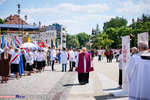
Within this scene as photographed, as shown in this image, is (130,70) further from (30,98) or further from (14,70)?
(14,70)

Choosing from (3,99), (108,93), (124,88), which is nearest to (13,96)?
(3,99)

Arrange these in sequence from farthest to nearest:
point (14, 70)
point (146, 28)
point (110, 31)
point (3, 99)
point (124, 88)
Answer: point (110, 31) → point (146, 28) → point (14, 70) → point (124, 88) → point (3, 99)

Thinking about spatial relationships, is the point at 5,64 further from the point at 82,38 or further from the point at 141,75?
the point at 82,38

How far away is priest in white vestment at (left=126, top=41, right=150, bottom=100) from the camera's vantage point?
14.1 feet

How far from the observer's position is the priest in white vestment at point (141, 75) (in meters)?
4.31

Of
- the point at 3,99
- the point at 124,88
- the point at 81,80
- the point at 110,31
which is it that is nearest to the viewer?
the point at 3,99

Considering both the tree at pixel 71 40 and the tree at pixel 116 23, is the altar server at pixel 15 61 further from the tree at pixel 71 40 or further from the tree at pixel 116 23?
the tree at pixel 71 40

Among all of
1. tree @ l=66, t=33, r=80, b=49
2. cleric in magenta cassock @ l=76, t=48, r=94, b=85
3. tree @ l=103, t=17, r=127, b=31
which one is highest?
tree @ l=103, t=17, r=127, b=31

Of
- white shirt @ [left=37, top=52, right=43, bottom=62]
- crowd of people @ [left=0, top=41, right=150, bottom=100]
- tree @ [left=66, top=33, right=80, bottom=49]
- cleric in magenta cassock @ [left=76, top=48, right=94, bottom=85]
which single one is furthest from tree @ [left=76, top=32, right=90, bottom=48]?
cleric in magenta cassock @ [left=76, top=48, right=94, bottom=85]

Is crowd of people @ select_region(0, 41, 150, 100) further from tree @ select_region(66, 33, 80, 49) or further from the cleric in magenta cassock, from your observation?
tree @ select_region(66, 33, 80, 49)

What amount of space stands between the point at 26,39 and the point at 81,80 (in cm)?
1204

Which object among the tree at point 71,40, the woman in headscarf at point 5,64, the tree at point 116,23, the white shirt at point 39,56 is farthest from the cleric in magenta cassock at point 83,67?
the tree at point 71,40

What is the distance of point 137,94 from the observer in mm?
4312

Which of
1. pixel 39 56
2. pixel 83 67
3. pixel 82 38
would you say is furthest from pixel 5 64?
pixel 82 38
